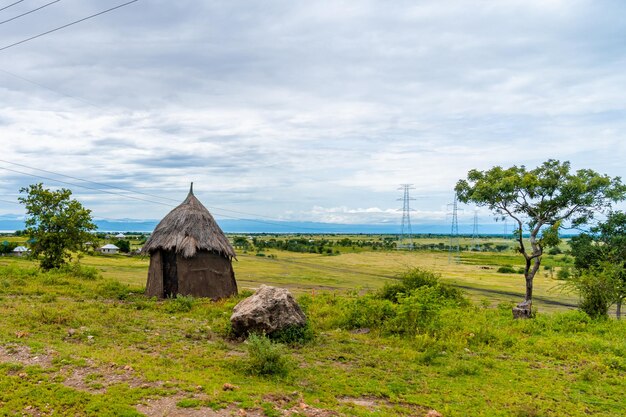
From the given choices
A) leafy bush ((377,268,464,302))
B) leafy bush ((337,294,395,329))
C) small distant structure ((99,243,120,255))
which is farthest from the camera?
small distant structure ((99,243,120,255))

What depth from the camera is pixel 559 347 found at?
12930 millimetres

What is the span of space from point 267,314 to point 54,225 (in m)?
20.2

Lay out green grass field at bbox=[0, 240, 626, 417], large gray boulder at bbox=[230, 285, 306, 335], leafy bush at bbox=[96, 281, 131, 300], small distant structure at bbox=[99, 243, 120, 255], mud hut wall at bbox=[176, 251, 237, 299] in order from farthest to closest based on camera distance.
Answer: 1. small distant structure at bbox=[99, 243, 120, 255]
2. mud hut wall at bbox=[176, 251, 237, 299]
3. leafy bush at bbox=[96, 281, 131, 300]
4. large gray boulder at bbox=[230, 285, 306, 335]
5. green grass field at bbox=[0, 240, 626, 417]

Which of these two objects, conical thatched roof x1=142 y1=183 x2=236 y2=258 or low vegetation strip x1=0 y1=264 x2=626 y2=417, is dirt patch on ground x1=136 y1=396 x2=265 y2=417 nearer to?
low vegetation strip x1=0 y1=264 x2=626 y2=417

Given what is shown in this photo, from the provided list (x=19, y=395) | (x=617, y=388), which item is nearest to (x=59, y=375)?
(x=19, y=395)

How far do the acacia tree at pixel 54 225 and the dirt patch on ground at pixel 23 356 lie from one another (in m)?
18.0

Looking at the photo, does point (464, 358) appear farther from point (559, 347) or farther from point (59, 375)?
point (59, 375)

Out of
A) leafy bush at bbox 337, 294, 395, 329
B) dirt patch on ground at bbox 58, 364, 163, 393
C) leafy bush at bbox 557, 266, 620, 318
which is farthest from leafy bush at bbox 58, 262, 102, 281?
leafy bush at bbox 557, 266, 620, 318

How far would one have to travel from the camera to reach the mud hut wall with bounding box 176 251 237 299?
19.8 m

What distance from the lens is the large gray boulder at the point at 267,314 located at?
12.3 meters

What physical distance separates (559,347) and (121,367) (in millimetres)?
11779

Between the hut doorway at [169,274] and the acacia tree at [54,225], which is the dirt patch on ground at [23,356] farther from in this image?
the acacia tree at [54,225]

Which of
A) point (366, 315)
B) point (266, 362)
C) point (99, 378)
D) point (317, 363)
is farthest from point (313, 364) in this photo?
point (366, 315)

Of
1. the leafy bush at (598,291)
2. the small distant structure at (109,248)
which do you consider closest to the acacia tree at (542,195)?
the leafy bush at (598,291)
